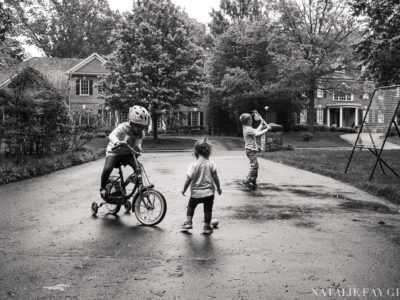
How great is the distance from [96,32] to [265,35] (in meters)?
33.6

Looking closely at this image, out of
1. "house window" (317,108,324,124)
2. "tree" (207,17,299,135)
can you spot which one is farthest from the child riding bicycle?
"house window" (317,108,324,124)

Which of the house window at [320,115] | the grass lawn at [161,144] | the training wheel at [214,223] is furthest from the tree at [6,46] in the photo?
the house window at [320,115]

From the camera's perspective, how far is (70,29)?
68438mm

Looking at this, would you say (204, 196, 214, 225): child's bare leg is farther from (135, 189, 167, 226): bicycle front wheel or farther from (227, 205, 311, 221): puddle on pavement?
(227, 205, 311, 221): puddle on pavement

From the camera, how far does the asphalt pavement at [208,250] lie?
4121 millimetres

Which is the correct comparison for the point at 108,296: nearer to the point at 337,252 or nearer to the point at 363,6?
the point at 337,252

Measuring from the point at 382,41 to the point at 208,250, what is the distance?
15.6 m

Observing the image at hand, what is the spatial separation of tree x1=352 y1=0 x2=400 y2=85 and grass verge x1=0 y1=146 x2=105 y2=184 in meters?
12.4

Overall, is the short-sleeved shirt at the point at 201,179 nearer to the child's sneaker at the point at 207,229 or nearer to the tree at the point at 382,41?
the child's sneaker at the point at 207,229

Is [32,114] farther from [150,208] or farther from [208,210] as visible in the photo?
[208,210]

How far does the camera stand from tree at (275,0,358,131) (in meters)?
39.5

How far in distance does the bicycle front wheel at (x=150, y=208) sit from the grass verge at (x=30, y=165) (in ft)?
22.2

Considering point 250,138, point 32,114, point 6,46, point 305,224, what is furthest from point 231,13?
point 305,224

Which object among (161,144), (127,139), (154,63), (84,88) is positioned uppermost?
(154,63)
